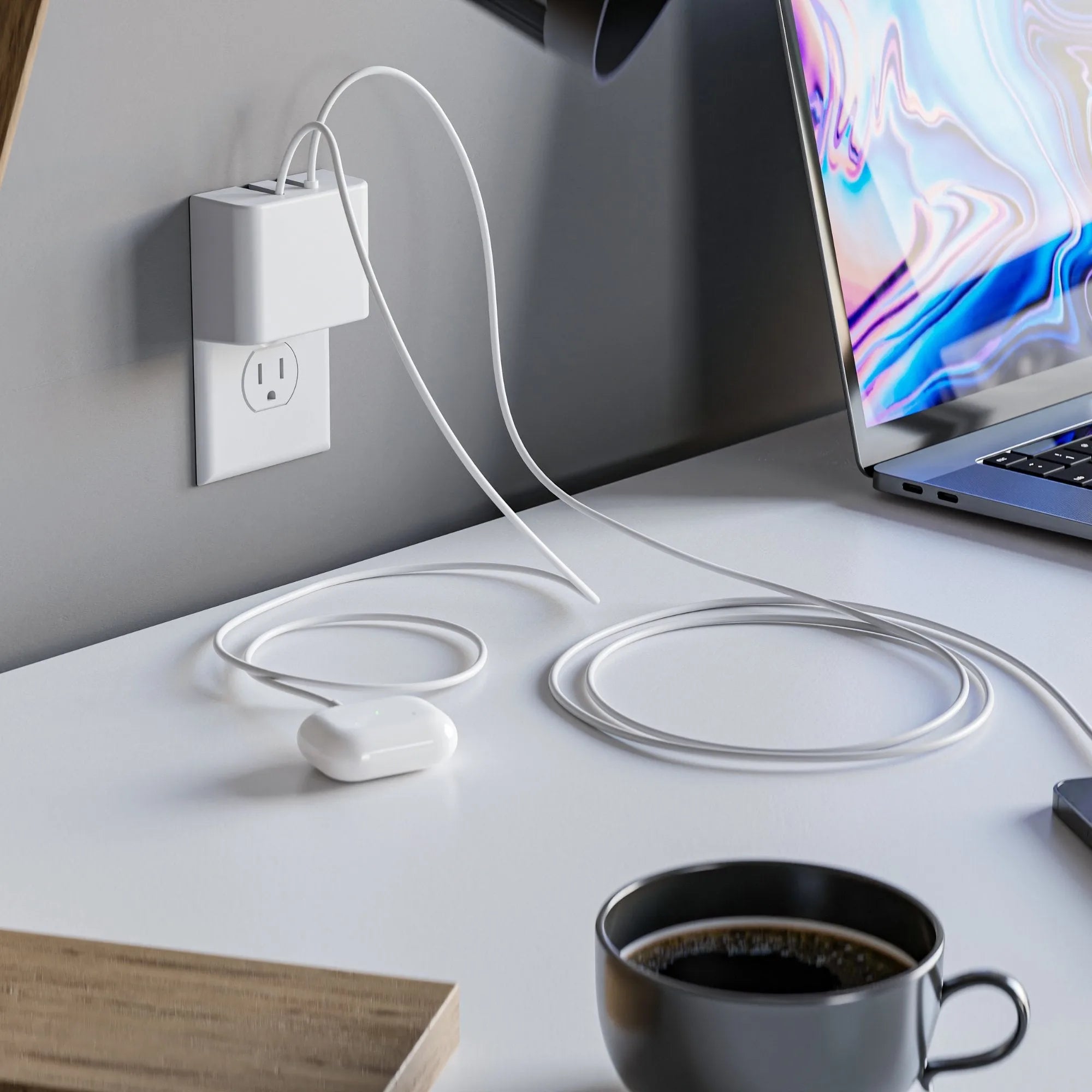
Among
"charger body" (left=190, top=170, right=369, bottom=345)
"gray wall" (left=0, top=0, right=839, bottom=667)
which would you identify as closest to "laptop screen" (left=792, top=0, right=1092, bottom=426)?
"gray wall" (left=0, top=0, right=839, bottom=667)

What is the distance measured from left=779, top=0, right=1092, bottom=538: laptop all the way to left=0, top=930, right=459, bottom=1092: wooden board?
58 centimetres

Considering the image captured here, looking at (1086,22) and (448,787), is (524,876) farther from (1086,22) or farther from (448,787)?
(1086,22)

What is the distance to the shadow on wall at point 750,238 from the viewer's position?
103 centimetres

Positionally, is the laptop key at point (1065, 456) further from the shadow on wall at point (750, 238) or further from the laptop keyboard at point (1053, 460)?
the shadow on wall at point (750, 238)

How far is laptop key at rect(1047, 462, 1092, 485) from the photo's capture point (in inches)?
36.0

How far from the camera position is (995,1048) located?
0.40 metres

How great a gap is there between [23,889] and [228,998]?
13 cm

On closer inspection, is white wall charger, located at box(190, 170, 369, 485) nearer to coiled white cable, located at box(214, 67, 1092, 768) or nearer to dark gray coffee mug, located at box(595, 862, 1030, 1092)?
coiled white cable, located at box(214, 67, 1092, 768)

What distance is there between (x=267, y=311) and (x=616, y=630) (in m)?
0.24

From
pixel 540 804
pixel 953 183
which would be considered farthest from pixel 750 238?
pixel 540 804

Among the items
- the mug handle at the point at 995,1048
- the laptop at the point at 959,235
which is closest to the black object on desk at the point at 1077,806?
the mug handle at the point at 995,1048

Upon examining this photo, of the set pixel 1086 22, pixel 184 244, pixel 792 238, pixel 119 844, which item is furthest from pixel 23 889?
pixel 1086 22

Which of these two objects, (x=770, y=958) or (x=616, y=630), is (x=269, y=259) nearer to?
(x=616, y=630)

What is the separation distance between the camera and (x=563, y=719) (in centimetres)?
67
